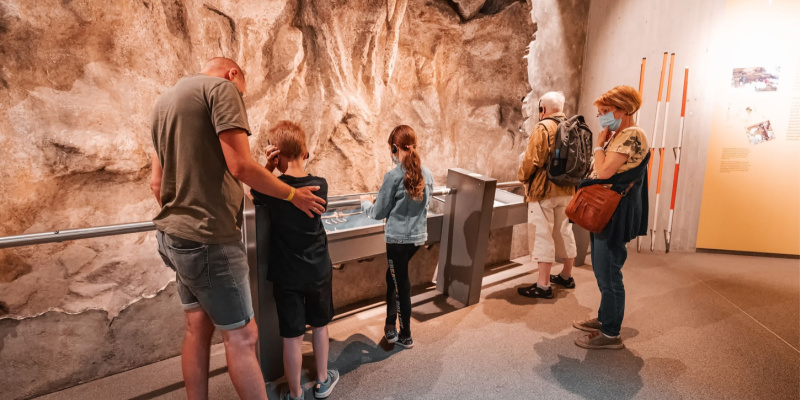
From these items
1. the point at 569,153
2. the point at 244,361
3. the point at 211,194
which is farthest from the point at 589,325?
the point at 211,194

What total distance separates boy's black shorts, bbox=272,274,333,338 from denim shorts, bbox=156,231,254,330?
1.10 ft

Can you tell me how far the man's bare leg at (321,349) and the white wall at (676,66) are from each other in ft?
13.8

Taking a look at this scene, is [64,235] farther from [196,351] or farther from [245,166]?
[245,166]

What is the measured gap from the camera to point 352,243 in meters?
3.10

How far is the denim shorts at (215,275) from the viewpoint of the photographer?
1.83m

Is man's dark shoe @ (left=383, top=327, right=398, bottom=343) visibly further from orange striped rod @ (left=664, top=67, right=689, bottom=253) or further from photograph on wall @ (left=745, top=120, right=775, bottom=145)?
photograph on wall @ (left=745, top=120, right=775, bottom=145)

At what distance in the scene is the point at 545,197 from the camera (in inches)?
148

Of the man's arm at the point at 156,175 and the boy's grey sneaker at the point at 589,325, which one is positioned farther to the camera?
the boy's grey sneaker at the point at 589,325

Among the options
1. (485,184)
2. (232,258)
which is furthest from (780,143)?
(232,258)

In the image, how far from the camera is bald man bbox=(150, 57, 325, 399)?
175 centimetres

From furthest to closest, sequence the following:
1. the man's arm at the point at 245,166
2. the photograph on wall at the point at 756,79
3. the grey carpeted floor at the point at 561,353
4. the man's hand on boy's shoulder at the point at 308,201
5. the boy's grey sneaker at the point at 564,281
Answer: the photograph on wall at the point at 756,79
the boy's grey sneaker at the point at 564,281
the grey carpeted floor at the point at 561,353
the man's hand on boy's shoulder at the point at 308,201
the man's arm at the point at 245,166

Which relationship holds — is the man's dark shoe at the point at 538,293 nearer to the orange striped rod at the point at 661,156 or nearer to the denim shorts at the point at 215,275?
the orange striped rod at the point at 661,156

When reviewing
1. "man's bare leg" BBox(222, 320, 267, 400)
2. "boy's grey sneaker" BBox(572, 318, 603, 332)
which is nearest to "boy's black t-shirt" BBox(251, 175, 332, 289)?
"man's bare leg" BBox(222, 320, 267, 400)

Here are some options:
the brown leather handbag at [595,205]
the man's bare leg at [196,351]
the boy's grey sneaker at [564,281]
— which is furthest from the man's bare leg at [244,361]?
the boy's grey sneaker at [564,281]
